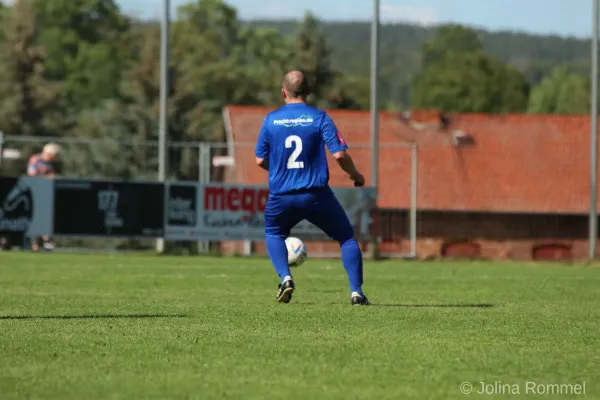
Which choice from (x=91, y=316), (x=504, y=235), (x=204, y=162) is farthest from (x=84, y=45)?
(x=91, y=316)

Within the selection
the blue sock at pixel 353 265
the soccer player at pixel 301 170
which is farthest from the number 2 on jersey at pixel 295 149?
the blue sock at pixel 353 265

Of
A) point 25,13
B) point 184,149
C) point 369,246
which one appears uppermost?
point 25,13

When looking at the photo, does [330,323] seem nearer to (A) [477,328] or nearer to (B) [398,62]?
(A) [477,328]

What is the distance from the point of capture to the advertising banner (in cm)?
2516

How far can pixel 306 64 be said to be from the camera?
64.3 meters

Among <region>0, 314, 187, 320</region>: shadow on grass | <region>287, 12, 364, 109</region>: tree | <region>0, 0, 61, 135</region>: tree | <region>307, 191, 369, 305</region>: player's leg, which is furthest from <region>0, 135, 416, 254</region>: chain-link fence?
<region>0, 0, 61, 135</region>: tree

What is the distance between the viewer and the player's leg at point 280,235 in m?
11.6

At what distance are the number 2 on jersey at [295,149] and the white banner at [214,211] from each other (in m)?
14.1

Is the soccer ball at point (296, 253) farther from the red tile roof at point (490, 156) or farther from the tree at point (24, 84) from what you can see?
the tree at point (24, 84)

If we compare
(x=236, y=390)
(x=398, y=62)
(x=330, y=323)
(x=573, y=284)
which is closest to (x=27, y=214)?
(x=573, y=284)

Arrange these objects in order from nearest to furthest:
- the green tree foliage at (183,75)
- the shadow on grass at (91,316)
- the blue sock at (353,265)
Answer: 1. the shadow on grass at (91,316)
2. the blue sock at (353,265)
3. the green tree foliage at (183,75)

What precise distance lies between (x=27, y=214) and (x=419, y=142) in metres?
24.1

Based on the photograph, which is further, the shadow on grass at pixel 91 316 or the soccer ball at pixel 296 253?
the soccer ball at pixel 296 253

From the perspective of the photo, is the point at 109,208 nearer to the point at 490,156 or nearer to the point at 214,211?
the point at 214,211
